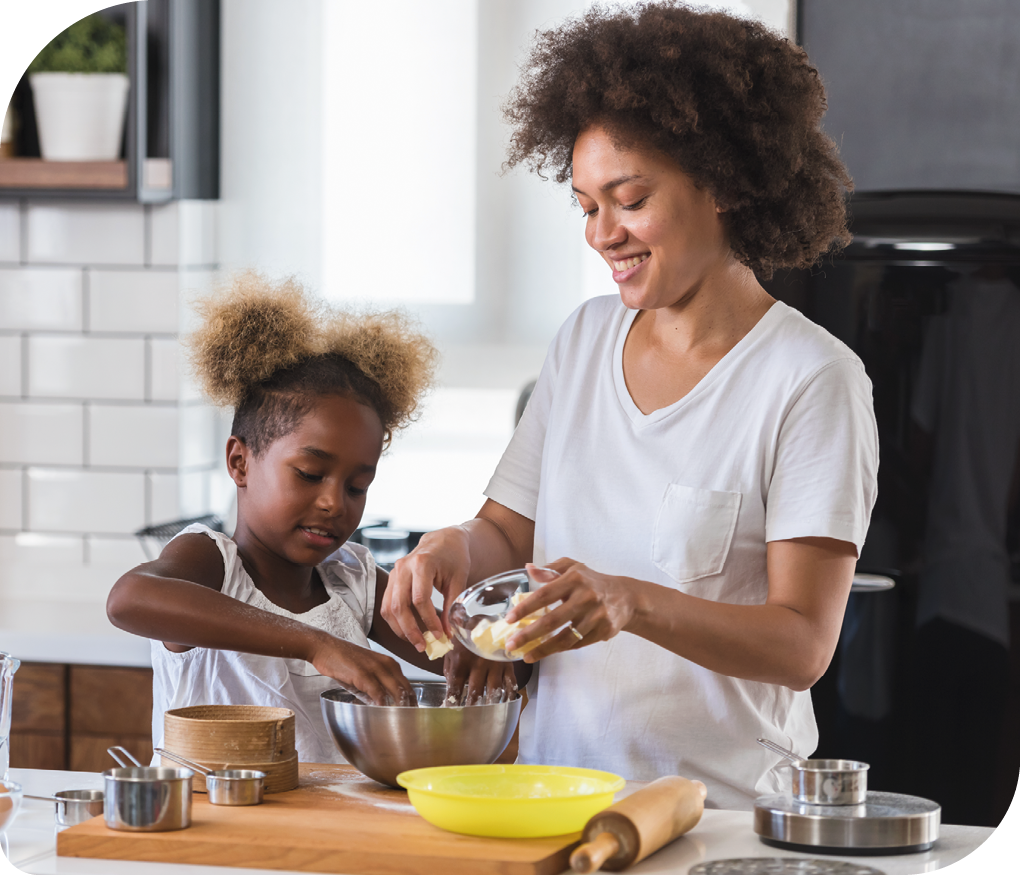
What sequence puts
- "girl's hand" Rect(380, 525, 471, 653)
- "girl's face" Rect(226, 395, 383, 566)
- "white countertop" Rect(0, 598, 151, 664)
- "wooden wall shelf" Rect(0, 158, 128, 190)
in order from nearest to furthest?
1. "girl's hand" Rect(380, 525, 471, 653)
2. "girl's face" Rect(226, 395, 383, 566)
3. "white countertop" Rect(0, 598, 151, 664)
4. "wooden wall shelf" Rect(0, 158, 128, 190)

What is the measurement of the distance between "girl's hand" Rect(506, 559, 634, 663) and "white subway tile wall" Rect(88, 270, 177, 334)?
1765 mm

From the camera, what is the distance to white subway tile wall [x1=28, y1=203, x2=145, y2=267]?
109 inches

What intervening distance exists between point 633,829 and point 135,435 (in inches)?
77.2

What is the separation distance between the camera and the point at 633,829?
42.7 inches

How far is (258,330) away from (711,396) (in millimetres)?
633

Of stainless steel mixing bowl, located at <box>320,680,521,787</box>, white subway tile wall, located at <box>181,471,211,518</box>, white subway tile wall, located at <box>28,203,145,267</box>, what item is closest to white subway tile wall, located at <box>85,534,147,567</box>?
white subway tile wall, located at <box>181,471,211,518</box>

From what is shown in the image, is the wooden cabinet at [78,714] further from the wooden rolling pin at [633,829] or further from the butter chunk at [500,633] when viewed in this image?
the wooden rolling pin at [633,829]

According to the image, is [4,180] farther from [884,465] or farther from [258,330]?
[884,465]

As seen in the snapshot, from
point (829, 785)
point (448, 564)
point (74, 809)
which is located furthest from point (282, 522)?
point (829, 785)

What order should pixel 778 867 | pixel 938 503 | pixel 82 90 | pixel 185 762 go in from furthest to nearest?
pixel 82 90 < pixel 938 503 < pixel 185 762 < pixel 778 867

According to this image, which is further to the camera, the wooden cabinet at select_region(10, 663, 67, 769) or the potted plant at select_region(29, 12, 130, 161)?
the potted plant at select_region(29, 12, 130, 161)

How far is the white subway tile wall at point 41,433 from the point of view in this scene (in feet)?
9.30

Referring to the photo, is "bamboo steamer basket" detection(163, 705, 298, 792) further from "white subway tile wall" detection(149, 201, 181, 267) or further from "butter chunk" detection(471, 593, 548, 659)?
"white subway tile wall" detection(149, 201, 181, 267)

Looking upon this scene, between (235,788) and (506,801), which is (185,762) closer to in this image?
(235,788)
